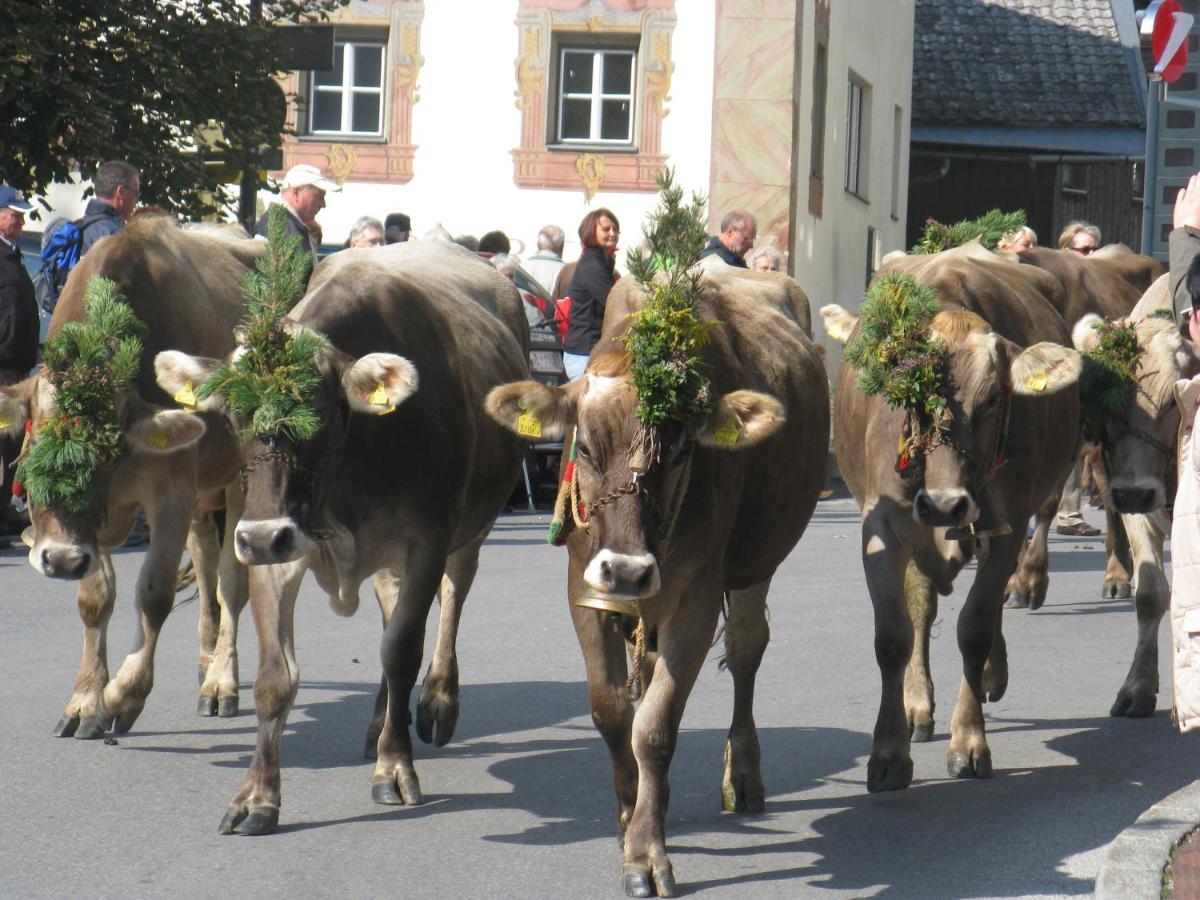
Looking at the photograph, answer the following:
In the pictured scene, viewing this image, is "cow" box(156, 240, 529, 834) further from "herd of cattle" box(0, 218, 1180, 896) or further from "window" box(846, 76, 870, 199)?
"window" box(846, 76, 870, 199)

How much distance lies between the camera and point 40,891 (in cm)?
602

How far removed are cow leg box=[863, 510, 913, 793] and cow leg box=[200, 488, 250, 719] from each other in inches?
109

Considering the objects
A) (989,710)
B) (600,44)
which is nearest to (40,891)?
(989,710)

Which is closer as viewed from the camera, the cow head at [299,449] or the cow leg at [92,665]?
the cow head at [299,449]

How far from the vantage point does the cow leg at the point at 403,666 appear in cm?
728

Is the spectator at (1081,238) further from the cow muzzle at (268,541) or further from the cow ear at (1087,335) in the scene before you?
the cow muzzle at (268,541)

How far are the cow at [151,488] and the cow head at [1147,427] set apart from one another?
382cm

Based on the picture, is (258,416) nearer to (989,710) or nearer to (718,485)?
(718,485)

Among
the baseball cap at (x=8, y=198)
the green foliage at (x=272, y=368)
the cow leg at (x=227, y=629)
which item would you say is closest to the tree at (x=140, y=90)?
the baseball cap at (x=8, y=198)

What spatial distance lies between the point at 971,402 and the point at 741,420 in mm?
1496

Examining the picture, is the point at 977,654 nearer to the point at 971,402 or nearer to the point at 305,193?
the point at 971,402

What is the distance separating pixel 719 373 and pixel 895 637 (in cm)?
142

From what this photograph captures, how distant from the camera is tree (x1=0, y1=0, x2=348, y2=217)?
15.0m

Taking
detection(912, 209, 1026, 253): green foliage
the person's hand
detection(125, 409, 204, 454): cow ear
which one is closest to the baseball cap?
detection(125, 409, 204, 454): cow ear
